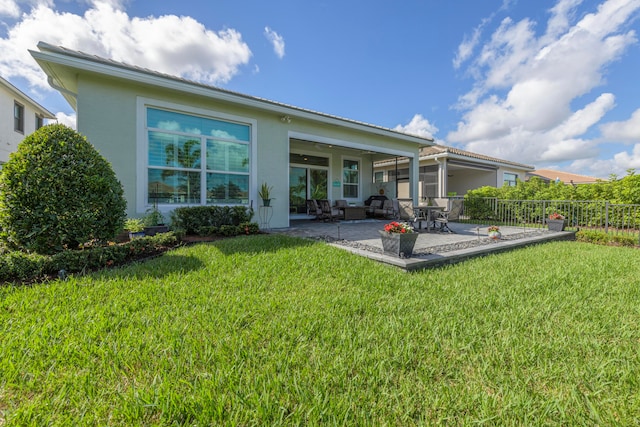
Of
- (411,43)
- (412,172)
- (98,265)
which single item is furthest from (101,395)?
(411,43)

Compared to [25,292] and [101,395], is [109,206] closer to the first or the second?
[25,292]

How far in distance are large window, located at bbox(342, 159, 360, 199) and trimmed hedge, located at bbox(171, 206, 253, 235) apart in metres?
6.81

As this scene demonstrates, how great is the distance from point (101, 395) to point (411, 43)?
12.8m

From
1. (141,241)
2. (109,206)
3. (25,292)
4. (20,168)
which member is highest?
(20,168)

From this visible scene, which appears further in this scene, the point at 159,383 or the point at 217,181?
the point at 217,181

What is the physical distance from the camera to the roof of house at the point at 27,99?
41.1ft

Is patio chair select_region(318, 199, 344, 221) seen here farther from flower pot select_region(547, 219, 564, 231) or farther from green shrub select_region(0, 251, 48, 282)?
green shrub select_region(0, 251, 48, 282)

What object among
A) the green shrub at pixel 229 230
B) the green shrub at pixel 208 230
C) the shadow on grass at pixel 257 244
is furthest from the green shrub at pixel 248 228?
the shadow on grass at pixel 257 244

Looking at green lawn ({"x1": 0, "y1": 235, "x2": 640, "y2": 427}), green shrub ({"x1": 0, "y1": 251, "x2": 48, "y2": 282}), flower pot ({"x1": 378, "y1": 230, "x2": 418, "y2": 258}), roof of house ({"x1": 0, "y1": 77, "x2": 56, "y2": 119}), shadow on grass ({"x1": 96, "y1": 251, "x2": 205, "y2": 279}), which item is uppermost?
roof of house ({"x1": 0, "y1": 77, "x2": 56, "y2": 119})

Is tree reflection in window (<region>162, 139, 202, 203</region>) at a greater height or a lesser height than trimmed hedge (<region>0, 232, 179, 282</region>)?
greater

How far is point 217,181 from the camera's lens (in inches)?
275

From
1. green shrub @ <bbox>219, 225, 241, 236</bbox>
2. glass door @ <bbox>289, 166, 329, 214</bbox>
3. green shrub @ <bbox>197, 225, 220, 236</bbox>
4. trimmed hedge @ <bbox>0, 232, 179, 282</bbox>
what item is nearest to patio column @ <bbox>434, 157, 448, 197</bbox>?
glass door @ <bbox>289, 166, 329, 214</bbox>

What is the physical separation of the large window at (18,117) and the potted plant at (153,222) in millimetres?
15355

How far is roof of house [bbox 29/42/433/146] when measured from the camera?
4812 millimetres
